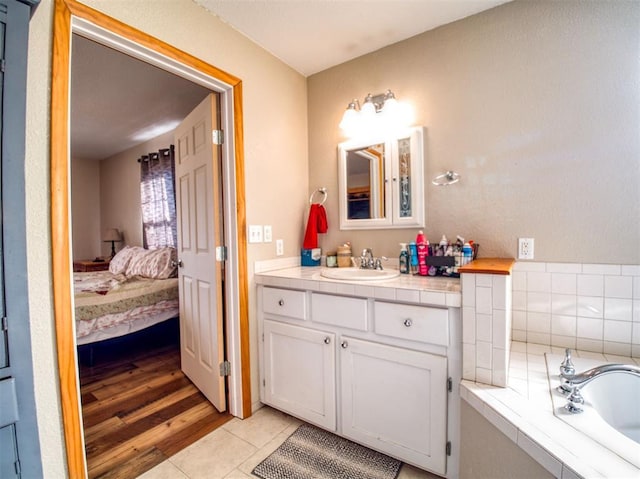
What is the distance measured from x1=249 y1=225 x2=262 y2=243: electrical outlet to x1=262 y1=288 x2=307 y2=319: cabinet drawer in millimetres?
322

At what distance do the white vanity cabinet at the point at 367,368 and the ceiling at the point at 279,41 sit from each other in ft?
5.19

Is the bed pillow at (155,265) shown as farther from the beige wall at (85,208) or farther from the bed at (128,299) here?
the beige wall at (85,208)

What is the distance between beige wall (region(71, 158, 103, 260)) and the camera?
15.9 feet

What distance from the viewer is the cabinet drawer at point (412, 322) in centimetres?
126

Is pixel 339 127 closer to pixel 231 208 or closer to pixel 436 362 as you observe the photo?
pixel 231 208

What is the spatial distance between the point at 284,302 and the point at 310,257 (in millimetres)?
544

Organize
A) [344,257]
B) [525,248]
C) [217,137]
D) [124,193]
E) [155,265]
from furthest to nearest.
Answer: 1. [124,193]
2. [155,265]
3. [344,257]
4. [217,137]
5. [525,248]

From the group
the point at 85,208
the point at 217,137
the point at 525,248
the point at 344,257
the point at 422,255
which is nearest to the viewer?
the point at 525,248

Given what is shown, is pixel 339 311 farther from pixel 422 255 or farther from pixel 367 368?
pixel 422 255

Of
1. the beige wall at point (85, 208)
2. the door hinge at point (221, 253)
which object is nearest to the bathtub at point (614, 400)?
the door hinge at point (221, 253)

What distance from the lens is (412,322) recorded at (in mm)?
1324

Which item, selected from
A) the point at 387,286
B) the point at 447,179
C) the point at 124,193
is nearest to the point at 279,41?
the point at 447,179

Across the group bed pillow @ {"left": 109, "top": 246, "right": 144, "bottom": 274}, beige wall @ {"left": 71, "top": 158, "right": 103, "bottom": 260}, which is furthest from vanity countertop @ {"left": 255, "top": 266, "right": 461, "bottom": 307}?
beige wall @ {"left": 71, "top": 158, "right": 103, "bottom": 260}

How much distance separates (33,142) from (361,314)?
4.88ft
